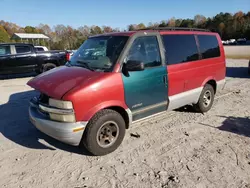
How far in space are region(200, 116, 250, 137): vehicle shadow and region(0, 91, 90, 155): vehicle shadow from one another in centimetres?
300

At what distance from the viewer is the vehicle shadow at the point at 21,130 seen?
4.05 metres

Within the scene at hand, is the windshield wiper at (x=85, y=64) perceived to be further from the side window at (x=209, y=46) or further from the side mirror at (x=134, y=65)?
the side window at (x=209, y=46)

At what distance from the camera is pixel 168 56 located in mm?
4457

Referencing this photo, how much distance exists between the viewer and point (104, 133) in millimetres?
3725

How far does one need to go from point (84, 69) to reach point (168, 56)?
1.72m

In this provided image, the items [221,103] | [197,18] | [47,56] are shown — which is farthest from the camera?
[197,18]

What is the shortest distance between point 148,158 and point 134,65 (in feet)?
5.05

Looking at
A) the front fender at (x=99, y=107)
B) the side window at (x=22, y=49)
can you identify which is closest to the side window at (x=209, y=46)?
the front fender at (x=99, y=107)

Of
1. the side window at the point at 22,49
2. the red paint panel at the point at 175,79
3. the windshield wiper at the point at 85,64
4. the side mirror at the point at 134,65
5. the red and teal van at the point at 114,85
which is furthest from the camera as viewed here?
the side window at the point at 22,49

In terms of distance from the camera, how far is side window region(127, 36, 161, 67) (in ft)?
13.0

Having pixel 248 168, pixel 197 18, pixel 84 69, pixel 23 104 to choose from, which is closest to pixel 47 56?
pixel 23 104

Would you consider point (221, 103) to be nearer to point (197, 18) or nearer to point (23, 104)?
point (23, 104)

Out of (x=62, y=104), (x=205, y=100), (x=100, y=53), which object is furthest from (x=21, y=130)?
(x=205, y=100)

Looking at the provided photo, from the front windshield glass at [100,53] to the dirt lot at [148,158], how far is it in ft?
4.94
